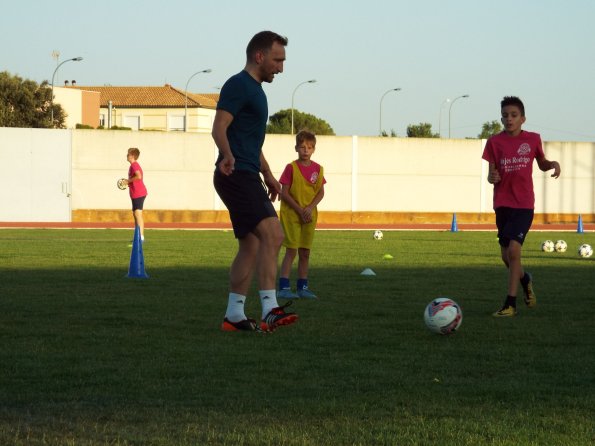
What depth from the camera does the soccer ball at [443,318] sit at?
26.5ft

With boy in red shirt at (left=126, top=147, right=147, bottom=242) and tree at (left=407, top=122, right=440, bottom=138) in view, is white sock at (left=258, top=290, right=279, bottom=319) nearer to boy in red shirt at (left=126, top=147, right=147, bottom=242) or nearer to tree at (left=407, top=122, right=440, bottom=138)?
boy in red shirt at (left=126, top=147, right=147, bottom=242)

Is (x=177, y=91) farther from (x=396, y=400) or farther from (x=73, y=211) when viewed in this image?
(x=396, y=400)

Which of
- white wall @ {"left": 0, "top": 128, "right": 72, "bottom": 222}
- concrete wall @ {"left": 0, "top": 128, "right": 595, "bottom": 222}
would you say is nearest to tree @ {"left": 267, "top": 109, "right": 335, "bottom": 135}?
concrete wall @ {"left": 0, "top": 128, "right": 595, "bottom": 222}

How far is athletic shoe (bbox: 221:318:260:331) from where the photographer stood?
8.34 metres

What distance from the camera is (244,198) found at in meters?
8.27

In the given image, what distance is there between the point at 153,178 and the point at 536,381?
122 feet

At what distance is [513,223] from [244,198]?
284cm

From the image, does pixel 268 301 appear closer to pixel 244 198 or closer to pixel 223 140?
pixel 244 198

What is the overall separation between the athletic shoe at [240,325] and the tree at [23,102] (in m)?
84.7

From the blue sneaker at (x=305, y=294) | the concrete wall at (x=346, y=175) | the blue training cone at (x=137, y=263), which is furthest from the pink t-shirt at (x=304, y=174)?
the concrete wall at (x=346, y=175)

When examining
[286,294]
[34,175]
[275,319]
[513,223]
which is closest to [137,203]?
[286,294]

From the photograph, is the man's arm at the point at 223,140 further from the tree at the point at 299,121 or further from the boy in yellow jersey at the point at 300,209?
the tree at the point at 299,121

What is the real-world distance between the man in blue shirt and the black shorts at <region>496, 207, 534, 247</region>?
2500 mm

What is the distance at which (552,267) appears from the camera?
16688 mm
